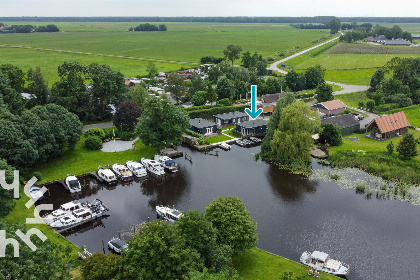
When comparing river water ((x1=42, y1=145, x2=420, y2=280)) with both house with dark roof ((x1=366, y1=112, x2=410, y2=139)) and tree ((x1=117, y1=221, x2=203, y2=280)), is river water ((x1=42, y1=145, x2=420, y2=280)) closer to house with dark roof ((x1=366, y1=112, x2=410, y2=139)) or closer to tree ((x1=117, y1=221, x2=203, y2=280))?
tree ((x1=117, y1=221, x2=203, y2=280))

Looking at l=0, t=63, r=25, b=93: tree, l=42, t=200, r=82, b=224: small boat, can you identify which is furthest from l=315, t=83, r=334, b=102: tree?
l=0, t=63, r=25, b=93: tree

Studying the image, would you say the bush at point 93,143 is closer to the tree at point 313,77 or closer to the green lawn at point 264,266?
the green lawn at point 264,266

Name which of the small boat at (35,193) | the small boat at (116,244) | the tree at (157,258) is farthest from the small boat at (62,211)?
the tree at (157,258)

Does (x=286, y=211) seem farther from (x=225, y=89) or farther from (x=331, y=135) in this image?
(x=225, y=89)

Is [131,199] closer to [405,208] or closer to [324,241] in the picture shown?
[324,241]

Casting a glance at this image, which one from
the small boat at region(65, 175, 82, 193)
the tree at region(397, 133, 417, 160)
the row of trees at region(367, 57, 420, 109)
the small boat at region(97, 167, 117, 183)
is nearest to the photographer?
the small boat at region(65, 175, 82, 193)

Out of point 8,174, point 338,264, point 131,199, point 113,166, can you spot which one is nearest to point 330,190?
point 338,264
